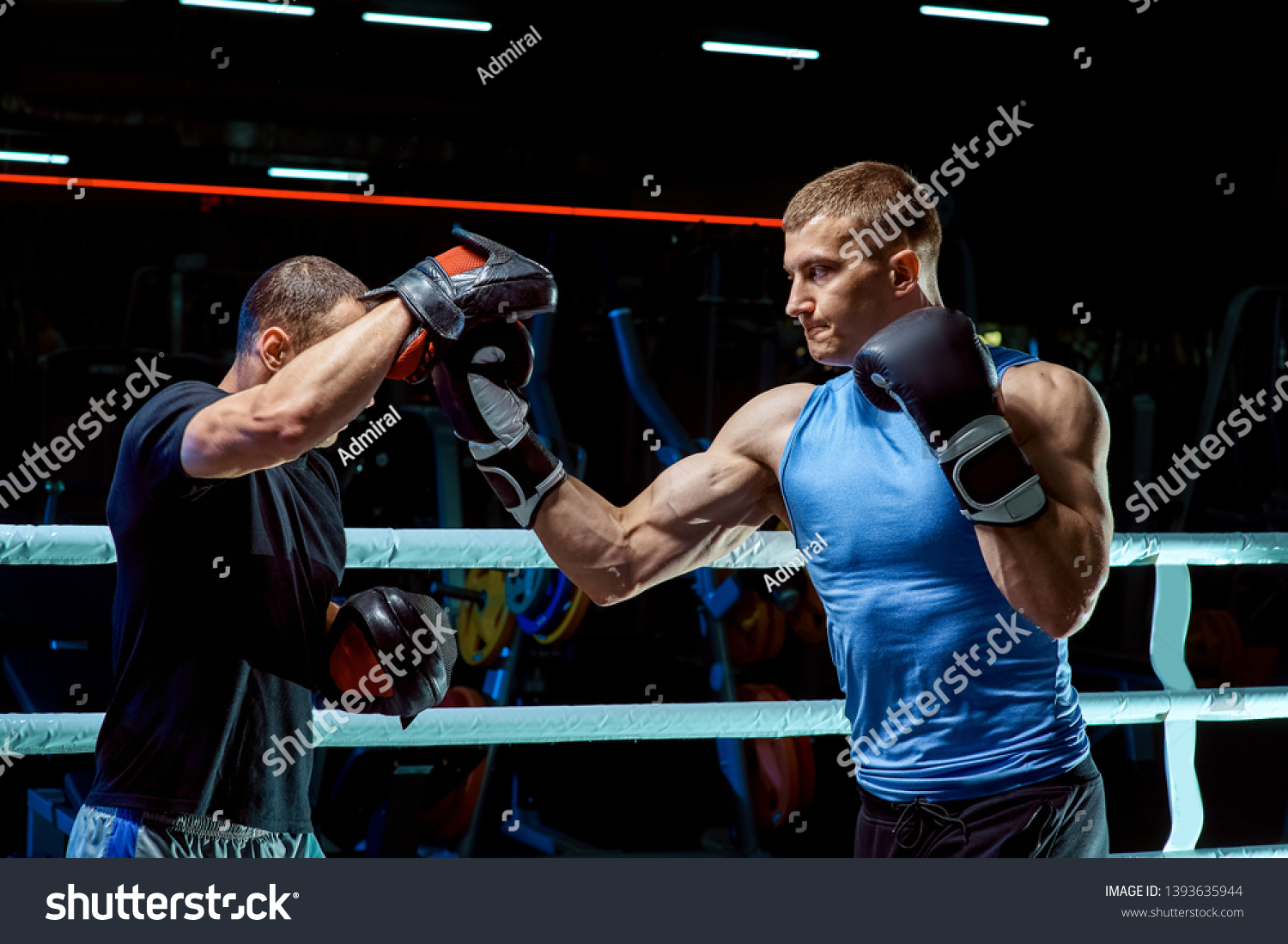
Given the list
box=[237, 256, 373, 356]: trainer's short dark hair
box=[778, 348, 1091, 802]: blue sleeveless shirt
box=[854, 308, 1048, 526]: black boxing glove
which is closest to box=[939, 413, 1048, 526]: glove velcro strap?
box=[854, 308, 1048, 526]: black boxing glove

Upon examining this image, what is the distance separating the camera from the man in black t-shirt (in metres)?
1.57

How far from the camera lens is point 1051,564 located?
61.4 inches

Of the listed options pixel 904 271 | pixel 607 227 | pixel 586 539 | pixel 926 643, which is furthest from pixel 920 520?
pixel 607 227

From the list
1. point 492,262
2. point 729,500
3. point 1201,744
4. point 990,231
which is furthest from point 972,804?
point 990,231

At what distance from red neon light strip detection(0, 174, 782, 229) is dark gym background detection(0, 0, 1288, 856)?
0.03m

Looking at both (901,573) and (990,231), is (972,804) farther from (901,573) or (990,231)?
(990,231)

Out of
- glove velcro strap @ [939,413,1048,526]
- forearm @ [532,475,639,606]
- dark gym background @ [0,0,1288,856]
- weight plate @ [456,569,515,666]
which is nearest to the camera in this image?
glove velcro strap @ [939,413,1048,526]

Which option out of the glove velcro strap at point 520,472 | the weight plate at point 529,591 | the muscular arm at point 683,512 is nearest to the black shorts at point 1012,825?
the muscular arm at point 683,512

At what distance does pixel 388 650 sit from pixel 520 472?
13.7 inches

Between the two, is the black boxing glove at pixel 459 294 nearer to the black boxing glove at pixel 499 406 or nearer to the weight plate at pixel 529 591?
the black boxing glove at pixel 499 406

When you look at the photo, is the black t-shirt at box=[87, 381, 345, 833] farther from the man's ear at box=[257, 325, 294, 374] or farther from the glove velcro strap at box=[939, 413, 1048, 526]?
the glove velcro strap at box=[939, 413, 1048, 526]

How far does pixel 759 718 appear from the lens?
7.61 feet

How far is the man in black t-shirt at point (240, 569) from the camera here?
5.16ft

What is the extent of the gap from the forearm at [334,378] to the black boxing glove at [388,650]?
0.35m
